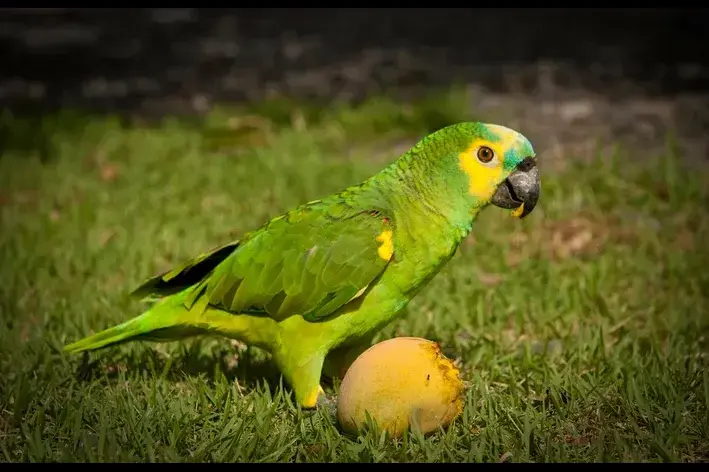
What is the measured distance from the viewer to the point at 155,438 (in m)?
3.01

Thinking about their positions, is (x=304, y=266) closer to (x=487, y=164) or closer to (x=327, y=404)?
(x=327, y=404)

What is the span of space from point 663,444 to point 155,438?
1.67 metres

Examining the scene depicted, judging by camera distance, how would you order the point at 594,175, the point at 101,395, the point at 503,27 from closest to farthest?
1. the point at 101,395
2. the point at 594,175
3. the point at 503,27

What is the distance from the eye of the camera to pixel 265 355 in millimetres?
3852

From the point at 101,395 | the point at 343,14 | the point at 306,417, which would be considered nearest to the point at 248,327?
the point at 306,417

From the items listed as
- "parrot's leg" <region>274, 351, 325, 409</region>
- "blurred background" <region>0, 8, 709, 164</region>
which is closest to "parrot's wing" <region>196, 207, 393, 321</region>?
"parrot's leg" <region>274, 351, 325, 409</region>

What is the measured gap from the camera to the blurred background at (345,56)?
716cm

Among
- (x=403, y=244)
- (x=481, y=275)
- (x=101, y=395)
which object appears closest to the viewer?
(x=403, y=244)

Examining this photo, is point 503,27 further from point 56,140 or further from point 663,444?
point 663,444

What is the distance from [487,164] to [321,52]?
4.65 metres

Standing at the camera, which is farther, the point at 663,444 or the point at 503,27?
the point at 503,27

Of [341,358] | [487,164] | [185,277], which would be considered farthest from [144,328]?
[487,164]

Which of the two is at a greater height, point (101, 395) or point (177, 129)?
point (177, 129)

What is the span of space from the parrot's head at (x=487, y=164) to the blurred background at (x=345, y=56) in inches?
154
